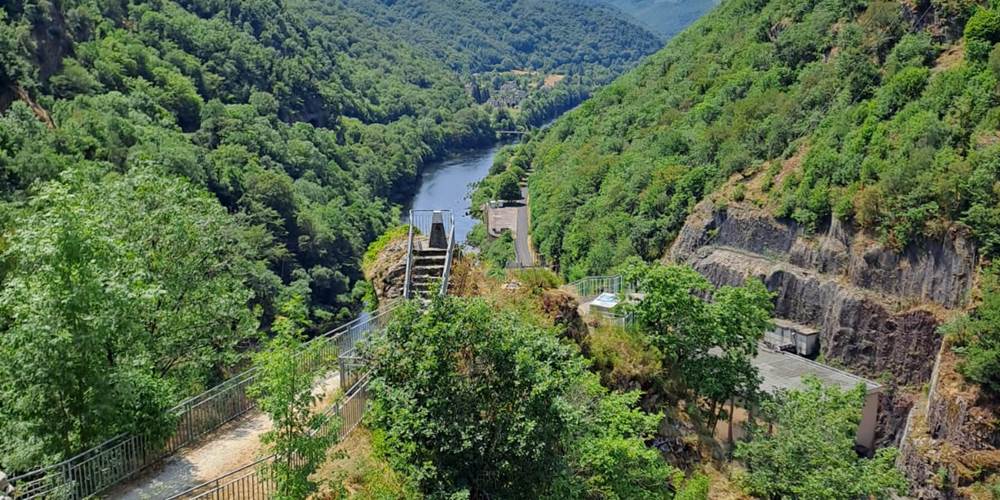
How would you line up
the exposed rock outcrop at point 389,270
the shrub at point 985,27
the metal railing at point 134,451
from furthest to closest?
the shrub at point 985,27 < the exposed rock outcrop at point 389,270 < the metal railing at point 134,451

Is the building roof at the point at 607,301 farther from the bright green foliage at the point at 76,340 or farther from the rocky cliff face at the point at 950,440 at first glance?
the rocky cliff face at the point at 950,440

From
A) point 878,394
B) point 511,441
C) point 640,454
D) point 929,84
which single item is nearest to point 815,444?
point 640,454

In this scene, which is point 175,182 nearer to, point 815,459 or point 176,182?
point 176,182

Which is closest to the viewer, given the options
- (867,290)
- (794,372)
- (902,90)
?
(794,372)

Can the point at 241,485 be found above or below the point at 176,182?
below

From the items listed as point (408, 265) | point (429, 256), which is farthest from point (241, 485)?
point (429, 256)

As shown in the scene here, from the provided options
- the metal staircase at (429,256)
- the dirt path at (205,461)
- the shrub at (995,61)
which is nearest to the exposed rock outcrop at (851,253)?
the shrub at (995,61)

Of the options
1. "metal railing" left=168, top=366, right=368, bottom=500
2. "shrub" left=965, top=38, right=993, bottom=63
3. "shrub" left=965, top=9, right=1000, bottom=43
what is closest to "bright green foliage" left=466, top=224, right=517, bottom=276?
"shrub" left=965, top=38, right=993, bottom=63
